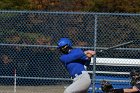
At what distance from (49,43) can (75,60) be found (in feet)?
12.3

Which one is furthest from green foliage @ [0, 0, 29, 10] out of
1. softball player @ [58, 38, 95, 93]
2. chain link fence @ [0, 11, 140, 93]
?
softball player @ [58, 38, 95, 93]

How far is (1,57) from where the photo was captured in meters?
14.2

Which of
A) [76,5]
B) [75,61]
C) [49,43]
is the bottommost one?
[75,61]

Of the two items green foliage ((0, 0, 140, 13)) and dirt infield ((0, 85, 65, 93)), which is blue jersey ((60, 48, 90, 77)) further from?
green foliage ((0, 0, 140, 13))

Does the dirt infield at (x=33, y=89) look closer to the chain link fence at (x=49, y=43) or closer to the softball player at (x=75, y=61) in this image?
the chain link fence at (x=49, y=43)

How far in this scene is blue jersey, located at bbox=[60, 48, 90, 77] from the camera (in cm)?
1028

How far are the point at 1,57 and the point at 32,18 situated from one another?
1.33 m

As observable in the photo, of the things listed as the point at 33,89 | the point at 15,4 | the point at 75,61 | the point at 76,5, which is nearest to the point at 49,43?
the point at 33,89

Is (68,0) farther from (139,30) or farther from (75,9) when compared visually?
(139,30)

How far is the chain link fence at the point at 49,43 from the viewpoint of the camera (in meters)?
13.9

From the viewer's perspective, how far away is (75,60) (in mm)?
10344

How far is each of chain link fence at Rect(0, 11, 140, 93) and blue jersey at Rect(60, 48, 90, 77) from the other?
3.15m

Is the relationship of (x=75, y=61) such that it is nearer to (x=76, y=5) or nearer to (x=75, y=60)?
(x=75, y=60)

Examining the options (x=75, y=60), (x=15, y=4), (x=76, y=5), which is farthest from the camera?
(x=76, y=5)
